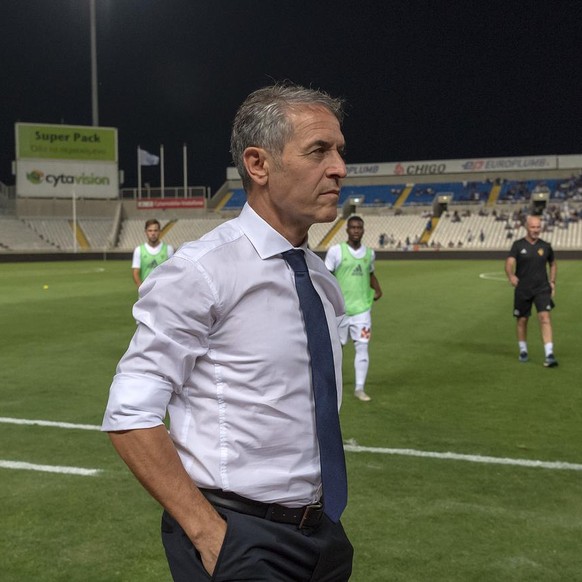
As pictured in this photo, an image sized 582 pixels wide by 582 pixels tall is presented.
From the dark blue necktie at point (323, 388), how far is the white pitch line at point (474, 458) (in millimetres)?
4638

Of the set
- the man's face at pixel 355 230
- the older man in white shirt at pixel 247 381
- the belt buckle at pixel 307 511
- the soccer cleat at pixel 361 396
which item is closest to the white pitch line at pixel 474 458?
the soccer cleat at pixel 361 396

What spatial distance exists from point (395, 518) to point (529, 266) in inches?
295

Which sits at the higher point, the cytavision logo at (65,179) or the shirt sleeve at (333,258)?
the cytavision logo at (65,179)

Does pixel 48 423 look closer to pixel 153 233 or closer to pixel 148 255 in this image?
pixel 153 233

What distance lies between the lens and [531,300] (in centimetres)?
1177

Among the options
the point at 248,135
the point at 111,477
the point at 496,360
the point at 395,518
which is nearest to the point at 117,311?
the point at 496,360

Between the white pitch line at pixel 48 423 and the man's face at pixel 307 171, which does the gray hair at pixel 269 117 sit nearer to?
the man's face at pixel 307 171

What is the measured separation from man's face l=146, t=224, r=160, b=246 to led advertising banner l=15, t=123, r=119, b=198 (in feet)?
188

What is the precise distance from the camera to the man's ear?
2104 mm

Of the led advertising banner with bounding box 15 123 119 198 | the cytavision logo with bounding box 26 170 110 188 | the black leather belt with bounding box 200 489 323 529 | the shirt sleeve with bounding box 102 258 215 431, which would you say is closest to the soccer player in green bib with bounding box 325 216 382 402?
the black leather belt with bounding box 200 489 323 529

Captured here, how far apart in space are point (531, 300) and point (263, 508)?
34.3 feet

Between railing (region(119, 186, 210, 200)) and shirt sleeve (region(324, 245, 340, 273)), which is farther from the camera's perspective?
railing (region(119, 186, 210, 200))

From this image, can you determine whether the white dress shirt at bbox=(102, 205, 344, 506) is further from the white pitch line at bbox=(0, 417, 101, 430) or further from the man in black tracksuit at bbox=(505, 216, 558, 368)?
the man in black tracksuit at bbox=(505, 216, 558, 368)

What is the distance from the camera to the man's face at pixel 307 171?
2.08m
